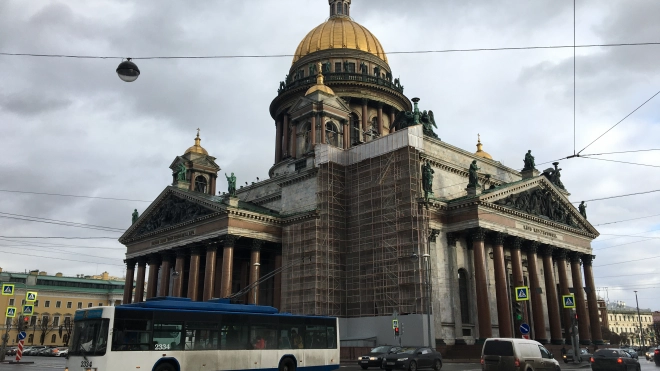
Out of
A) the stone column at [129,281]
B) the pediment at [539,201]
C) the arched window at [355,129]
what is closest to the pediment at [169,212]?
the stone column at [129,281]

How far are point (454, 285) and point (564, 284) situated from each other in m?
12.3

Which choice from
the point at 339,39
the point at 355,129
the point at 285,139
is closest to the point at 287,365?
the point at 355,129

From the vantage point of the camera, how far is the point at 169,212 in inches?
2092

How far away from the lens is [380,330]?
134ft

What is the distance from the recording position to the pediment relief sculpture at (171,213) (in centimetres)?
4934

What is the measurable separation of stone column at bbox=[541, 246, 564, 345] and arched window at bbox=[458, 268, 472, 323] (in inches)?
305

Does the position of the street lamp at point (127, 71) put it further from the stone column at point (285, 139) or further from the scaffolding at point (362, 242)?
the stone column at point (285, 139)

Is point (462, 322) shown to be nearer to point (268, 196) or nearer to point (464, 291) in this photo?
point (464, 291)

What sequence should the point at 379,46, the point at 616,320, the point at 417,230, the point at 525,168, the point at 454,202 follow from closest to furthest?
the point at 417,230
the point at 454,202
the point at 525,168
the point at 379,46
the point at 616,320

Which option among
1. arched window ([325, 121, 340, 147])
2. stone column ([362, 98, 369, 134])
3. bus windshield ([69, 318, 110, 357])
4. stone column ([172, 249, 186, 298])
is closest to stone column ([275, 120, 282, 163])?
stone column ([362, 98, 369, 134])

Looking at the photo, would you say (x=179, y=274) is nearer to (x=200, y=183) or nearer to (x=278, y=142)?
(x=200, y=183)

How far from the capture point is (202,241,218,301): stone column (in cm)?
4462

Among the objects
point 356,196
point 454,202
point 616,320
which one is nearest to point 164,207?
point 356,196

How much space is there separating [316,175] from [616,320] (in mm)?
137601
